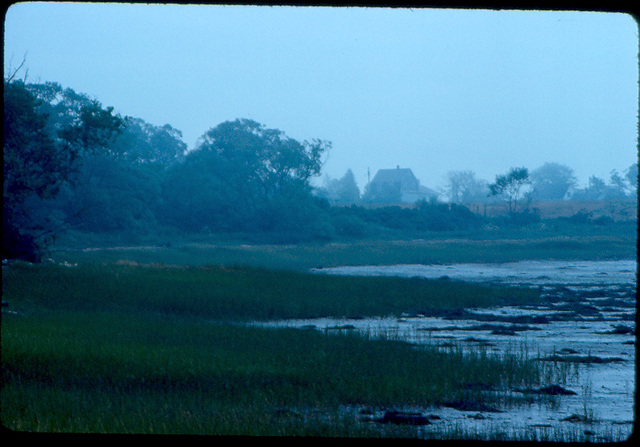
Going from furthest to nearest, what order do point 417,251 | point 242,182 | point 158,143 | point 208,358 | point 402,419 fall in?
point 158,143 < point 417,251 < point 242,182 < point 208,358 < point 402,419

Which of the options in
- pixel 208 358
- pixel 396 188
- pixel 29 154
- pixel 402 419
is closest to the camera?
pixel 402 419

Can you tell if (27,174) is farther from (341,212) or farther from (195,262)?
(341,212)

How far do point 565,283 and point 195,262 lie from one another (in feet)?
42.6

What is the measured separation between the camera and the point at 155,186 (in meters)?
28.0

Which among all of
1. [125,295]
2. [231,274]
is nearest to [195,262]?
[231,274]

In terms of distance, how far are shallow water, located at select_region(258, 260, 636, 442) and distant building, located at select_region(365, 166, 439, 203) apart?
18567 millimetres

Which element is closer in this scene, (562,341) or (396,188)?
(562,341)

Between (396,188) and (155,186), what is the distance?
23.6 metres

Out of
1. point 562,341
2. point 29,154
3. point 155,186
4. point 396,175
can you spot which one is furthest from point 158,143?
point 562,341

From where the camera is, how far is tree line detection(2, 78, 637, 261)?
15688 millimetres

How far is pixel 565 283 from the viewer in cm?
2511

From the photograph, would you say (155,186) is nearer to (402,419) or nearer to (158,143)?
(158,143)

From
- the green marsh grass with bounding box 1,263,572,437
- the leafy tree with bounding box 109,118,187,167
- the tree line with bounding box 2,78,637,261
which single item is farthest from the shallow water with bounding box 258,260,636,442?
the leafy tree with bounding box 109,118,187,167

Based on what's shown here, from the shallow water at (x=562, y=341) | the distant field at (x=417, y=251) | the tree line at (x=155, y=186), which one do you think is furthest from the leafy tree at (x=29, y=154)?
the distant field at (x=417, y=251)
